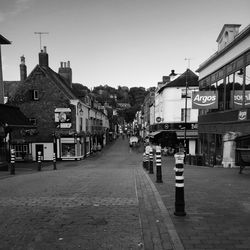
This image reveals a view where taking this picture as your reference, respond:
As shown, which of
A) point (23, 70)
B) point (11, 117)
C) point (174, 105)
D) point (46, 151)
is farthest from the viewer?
point (23, 70)

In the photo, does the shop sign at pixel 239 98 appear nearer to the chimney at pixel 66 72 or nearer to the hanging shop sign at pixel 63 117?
the hanging shop sign at pixel 63 117

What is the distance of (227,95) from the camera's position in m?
20.9

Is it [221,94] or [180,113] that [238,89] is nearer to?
[221,94]

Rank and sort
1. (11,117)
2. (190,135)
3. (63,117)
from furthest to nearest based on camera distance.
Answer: (190,135) → (63,117) → (11,117)

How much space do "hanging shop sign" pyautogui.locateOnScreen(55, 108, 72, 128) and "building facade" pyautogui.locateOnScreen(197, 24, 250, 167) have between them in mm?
17081

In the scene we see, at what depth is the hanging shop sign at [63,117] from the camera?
1422 inches

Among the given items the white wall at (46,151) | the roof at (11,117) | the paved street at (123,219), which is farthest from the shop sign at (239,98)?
the white wall at (46,151)

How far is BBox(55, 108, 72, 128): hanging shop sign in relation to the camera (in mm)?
36125

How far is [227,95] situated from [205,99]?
1594mm

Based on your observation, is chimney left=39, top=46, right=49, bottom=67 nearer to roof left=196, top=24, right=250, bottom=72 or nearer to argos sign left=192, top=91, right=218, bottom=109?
roof left=196, top=24, right=250, bottom=72

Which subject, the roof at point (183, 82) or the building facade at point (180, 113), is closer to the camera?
the building facade at point (180, 113)

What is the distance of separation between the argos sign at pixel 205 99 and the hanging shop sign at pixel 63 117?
62.9 ft

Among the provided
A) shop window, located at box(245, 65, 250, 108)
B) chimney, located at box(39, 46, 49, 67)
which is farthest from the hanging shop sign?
shop window, located at box(245, 65, 250, 108)

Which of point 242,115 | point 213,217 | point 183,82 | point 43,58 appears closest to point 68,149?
point 43,58
